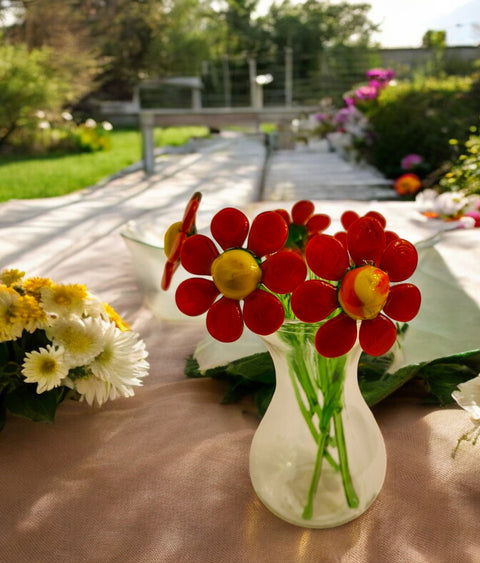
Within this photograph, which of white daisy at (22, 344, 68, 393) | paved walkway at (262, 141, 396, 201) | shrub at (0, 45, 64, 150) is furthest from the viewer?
shrub at (0, 45, 64, 150)

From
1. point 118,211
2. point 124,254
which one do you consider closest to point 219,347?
point 124,254

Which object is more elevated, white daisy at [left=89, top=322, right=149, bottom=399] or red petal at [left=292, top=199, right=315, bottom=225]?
red petal at [left=292, top=199, right=315, bottom=225]

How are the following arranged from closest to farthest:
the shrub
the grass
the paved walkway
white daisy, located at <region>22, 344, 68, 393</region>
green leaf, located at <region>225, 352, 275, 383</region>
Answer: white daisy, located at <region>22, 344, 68, 393</region>
green leaf, located at <region>225, 352, 275, 383</region>
the paved walkway
the grass
the shrub

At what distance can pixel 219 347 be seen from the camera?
804 mm

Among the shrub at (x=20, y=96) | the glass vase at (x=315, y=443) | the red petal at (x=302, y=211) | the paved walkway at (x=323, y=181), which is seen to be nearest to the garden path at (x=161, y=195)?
the paved walkway at (x=323, y=181)

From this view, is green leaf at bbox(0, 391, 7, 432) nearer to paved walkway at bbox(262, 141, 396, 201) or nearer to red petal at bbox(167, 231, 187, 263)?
red petal at bbox(167, 231, 187, 263)

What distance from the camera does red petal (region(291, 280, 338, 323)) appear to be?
0.40 metres

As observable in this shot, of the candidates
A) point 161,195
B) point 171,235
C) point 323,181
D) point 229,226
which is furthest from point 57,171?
point 229,226

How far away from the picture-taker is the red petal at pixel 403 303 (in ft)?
1.36

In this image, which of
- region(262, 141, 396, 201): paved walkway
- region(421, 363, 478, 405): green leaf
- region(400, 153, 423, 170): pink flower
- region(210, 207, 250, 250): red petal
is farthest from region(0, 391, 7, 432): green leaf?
region(400, 153, 423, 170): pink flower

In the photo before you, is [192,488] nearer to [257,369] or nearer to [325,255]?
[257,369]

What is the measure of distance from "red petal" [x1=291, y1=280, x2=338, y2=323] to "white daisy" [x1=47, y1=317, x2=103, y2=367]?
350mm

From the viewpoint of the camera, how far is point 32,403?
66 cm

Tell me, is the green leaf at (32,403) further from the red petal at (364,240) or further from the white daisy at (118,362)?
the red petal at (364,240)
